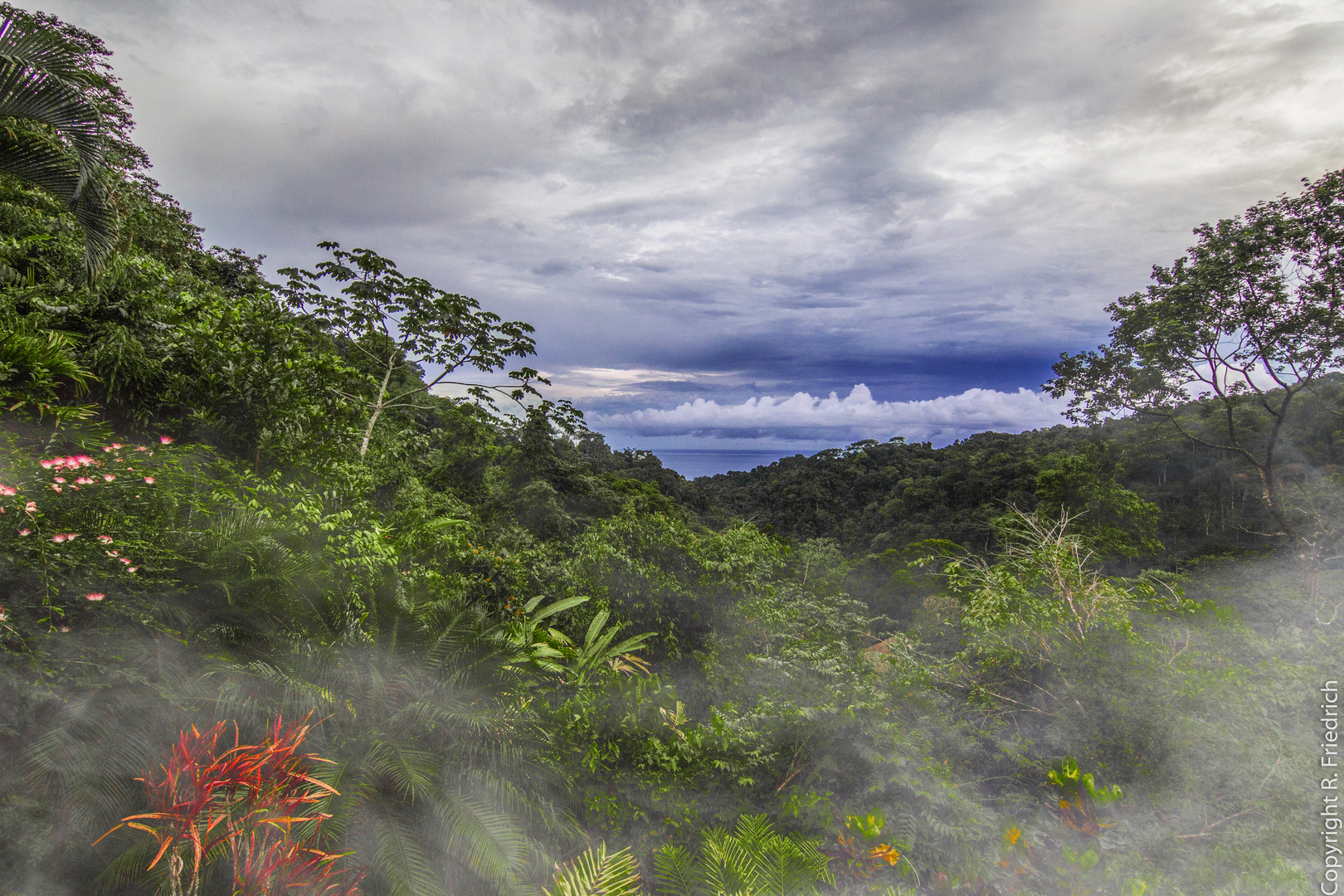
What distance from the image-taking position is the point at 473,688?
3.17 meters

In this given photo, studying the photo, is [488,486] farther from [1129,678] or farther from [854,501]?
[854,501]

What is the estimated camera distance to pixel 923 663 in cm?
512

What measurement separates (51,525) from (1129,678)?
21.5ft

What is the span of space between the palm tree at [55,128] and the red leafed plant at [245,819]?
173 inches

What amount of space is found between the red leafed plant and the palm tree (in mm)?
4393

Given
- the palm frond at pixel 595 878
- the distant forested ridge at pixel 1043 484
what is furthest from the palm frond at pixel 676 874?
the distant forested ridge at pixel 1043 484

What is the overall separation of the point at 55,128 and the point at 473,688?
542cm

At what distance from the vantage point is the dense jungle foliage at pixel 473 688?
217 centimetres

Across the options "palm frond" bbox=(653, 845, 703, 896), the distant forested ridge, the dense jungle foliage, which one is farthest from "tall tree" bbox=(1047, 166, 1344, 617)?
"palm frond" bbox=(653, 845, 703, 896)

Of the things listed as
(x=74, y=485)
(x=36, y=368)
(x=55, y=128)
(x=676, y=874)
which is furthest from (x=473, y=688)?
(x=55, y=128)

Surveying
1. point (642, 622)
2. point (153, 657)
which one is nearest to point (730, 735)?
point (642, 622)

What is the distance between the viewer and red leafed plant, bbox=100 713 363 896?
5.98 feet

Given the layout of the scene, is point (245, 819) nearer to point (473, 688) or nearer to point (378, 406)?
point (473, 688)

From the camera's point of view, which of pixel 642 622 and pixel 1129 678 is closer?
pixel 1129 678
